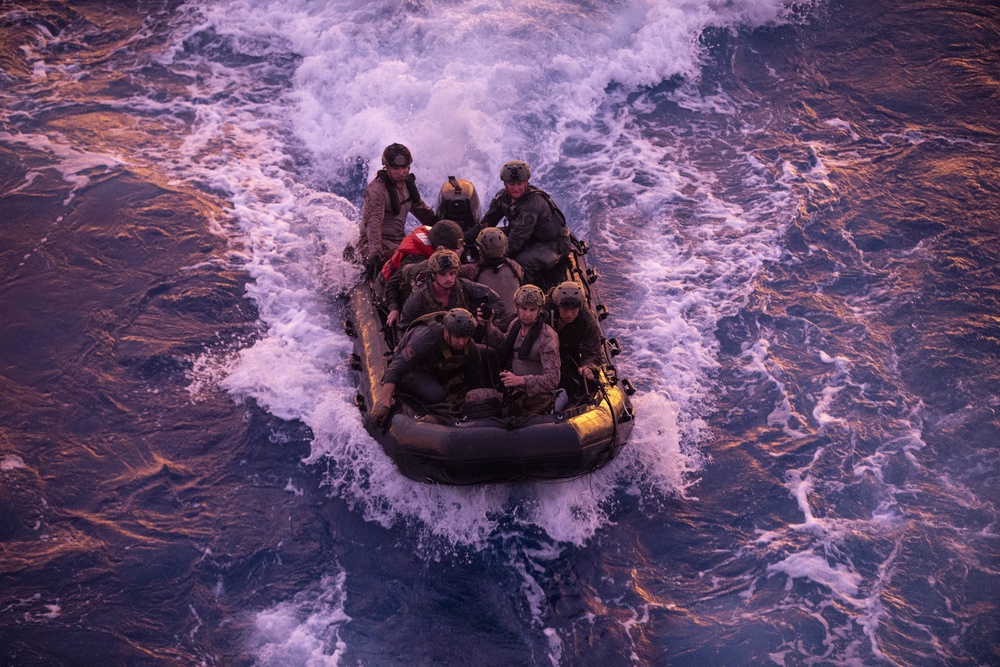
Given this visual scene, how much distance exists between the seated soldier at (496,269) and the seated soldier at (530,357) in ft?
2.12

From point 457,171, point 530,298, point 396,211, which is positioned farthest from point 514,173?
point 457,171

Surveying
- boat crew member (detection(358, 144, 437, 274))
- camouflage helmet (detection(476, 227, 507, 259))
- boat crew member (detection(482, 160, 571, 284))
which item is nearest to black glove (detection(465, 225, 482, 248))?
boat crew member (detection(482, 160, 571, 284))

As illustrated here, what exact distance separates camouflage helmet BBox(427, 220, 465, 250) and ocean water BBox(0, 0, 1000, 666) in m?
2.00

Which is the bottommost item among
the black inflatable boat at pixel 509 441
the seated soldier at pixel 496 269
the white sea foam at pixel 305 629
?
the white sea foam at pixel 305 629

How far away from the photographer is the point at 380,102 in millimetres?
13695

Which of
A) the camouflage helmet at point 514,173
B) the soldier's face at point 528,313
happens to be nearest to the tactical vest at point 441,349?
the soldier's face at point 528,313

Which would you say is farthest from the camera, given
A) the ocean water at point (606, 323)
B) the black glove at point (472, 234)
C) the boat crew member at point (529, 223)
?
the black glove at point (472, 234)

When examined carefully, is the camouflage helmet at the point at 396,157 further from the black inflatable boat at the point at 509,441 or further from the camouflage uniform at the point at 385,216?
the black inflatable boat at the point at 509,441

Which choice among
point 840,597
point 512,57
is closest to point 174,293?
point 512,57

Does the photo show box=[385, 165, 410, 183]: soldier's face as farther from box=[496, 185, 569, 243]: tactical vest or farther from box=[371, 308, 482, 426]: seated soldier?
box=[371, 308, 482, 426]: seated soldier

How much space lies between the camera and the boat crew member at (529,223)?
8.90 metres

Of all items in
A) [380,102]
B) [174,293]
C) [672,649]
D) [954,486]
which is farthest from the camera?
[380,102]

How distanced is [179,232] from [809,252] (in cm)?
849

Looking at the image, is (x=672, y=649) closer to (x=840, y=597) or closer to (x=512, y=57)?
(x=840, y=597)
